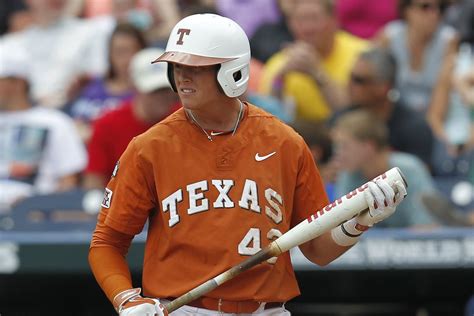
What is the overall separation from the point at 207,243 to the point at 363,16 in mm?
5225

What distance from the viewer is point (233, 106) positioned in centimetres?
431

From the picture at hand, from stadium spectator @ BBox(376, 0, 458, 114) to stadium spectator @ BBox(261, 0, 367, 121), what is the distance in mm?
317

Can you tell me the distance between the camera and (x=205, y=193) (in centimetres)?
414

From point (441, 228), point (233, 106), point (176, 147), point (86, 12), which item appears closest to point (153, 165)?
point (176, 147)

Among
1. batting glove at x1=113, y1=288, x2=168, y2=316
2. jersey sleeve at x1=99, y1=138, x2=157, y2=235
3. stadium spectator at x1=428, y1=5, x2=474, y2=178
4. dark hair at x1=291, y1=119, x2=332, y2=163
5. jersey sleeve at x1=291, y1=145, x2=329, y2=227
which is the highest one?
jersey sleeve at x1=99, y1=138, x2=157, y2=235

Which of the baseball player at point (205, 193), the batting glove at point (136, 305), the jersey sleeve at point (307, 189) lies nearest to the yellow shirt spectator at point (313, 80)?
the jersey sleeve at point (307, 189)

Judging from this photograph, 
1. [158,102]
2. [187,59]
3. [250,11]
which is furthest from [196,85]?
[250,11]

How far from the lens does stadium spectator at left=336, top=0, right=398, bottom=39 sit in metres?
8.96

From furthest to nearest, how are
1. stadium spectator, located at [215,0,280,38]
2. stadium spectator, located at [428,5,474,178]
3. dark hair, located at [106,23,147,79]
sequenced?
stadium spectator, located at [215,0,280,38], dark hair, located at [106,23,147,79], stadium spectator, located at [428,5,474,178]

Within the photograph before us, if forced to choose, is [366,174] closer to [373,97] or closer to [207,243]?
[373,97]

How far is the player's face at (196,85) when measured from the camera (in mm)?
4137

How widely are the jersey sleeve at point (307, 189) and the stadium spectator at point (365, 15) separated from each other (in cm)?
478

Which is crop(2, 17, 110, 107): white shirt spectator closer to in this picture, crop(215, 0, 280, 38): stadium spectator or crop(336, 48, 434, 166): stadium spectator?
crop(215, 0, 280, 38): stadium spectator

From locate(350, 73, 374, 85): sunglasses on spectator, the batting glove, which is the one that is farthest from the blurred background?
the batting glove
